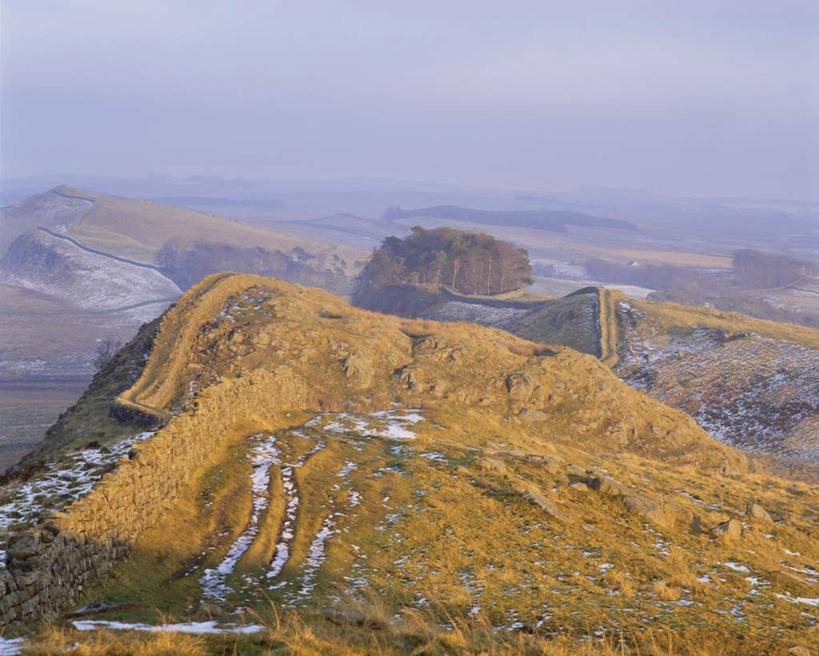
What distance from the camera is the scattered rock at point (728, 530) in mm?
17581

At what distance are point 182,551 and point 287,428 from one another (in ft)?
39.4

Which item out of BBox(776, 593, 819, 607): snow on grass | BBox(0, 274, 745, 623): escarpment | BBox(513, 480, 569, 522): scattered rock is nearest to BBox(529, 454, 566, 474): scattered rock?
BBox(513, 480, 569, 522): scattered rock

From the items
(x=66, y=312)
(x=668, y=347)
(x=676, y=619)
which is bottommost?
(x=66, y=312)

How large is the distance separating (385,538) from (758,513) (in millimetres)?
12506

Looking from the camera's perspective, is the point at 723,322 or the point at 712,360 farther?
the point at 723,322

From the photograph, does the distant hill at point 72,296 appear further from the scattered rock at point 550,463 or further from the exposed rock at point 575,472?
the exposed rock at point 575,472

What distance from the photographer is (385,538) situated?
53.1 ft

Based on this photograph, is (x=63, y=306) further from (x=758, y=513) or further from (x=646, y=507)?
(x=758, y=513)

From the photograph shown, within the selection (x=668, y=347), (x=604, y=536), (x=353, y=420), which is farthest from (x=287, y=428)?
(x=668, y=347)

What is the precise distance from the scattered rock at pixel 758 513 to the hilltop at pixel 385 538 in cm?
8

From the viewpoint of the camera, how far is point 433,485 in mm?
20188

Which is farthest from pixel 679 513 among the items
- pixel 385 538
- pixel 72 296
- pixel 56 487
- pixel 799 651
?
pixel 72 296

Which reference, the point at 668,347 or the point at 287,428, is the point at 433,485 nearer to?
the point at 287,428

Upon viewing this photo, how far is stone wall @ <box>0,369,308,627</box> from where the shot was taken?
9969 millimetres
